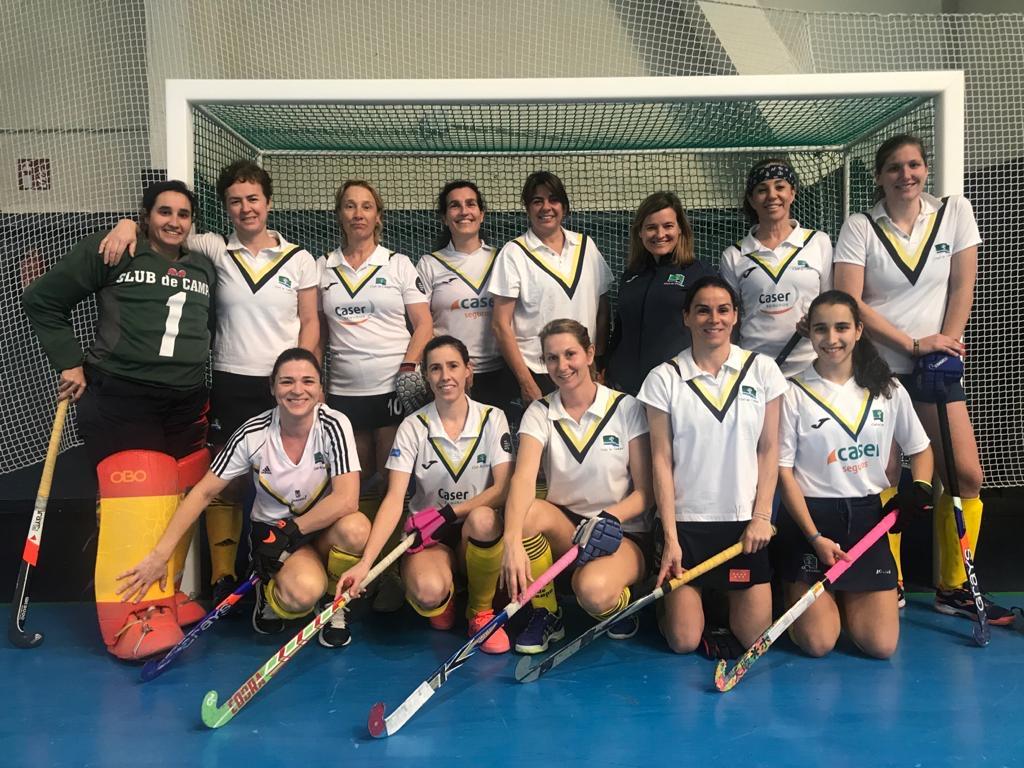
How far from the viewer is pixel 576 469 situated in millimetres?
2645

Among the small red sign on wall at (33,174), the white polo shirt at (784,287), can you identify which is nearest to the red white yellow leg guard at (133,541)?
the white polo shirt at (784,287)

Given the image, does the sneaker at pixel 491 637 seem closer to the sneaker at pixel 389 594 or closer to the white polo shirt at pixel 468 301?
the sneaker at pixel 389 594

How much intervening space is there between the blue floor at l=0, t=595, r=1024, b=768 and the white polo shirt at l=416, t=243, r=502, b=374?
3.81 feet

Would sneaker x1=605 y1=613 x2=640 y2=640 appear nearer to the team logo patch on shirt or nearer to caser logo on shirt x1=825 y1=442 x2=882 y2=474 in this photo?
the team logo patch on shirt

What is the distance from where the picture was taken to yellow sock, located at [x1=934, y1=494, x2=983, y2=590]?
288 cm

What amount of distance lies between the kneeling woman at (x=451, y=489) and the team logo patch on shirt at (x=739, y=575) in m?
0.74

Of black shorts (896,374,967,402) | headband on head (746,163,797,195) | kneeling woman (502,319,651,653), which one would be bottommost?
kneeling woman (502,319,651,653)

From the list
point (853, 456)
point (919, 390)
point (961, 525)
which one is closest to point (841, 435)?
point (853, 456)

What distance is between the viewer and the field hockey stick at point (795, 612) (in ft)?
7.48

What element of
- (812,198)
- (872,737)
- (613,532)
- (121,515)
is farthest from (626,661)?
(812,198)

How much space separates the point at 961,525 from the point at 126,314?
9.71ft

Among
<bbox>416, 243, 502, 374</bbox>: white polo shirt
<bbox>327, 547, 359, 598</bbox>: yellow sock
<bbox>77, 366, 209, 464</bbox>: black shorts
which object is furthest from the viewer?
<bbox>416, 243, 502, 374</bbox>: white polo shirt

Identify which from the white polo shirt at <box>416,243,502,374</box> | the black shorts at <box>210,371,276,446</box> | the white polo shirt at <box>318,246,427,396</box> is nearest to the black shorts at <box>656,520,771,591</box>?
the white polo shirt at <box>416,243,502,374</box>

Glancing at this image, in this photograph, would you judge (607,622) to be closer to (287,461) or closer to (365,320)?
(287,461)
